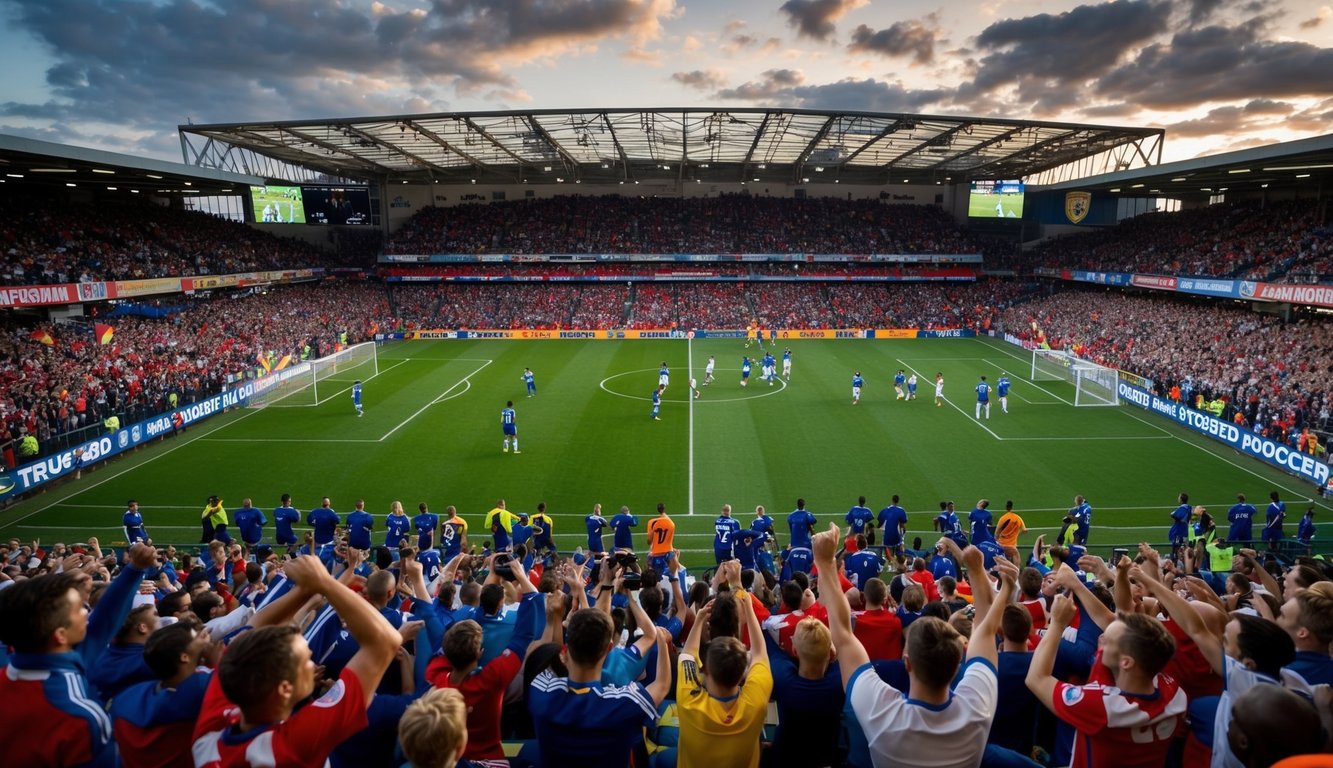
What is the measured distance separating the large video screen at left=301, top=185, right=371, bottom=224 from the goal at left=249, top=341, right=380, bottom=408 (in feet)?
31.1

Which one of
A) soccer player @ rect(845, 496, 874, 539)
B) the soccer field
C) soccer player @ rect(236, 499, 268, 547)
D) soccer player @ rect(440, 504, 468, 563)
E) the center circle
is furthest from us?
the center circle

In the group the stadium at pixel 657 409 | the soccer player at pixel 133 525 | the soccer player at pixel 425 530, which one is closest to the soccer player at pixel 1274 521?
the stadium at pixel 657 409

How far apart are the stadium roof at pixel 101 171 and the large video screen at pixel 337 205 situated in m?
3.28

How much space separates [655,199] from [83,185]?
38.6 metres

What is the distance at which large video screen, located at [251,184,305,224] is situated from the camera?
4141 cm

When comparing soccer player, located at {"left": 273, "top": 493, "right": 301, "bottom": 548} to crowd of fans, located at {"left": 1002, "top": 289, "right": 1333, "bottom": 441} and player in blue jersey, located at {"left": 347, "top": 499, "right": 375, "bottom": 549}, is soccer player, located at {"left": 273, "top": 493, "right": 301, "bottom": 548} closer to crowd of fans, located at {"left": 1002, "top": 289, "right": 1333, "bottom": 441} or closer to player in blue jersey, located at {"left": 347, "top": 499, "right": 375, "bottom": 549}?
player in blue jersey, located at {"left": 347, "top": 499, "right": 375, "bottom": 549}

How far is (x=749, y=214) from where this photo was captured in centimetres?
A: 5944

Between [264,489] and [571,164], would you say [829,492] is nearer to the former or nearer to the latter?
[264,489]

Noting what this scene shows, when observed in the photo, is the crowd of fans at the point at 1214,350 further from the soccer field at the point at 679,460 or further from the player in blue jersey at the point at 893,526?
the player in blue jersey at the point at 893,526

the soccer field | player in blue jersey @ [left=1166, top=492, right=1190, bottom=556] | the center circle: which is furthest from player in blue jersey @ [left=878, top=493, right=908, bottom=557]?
the center circle

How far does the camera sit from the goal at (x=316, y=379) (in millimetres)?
30203

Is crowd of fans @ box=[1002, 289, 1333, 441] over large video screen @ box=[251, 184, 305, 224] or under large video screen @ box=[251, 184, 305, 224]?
under

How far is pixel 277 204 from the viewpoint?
42094 mm

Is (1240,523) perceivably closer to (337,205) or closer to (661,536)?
(661,536)
